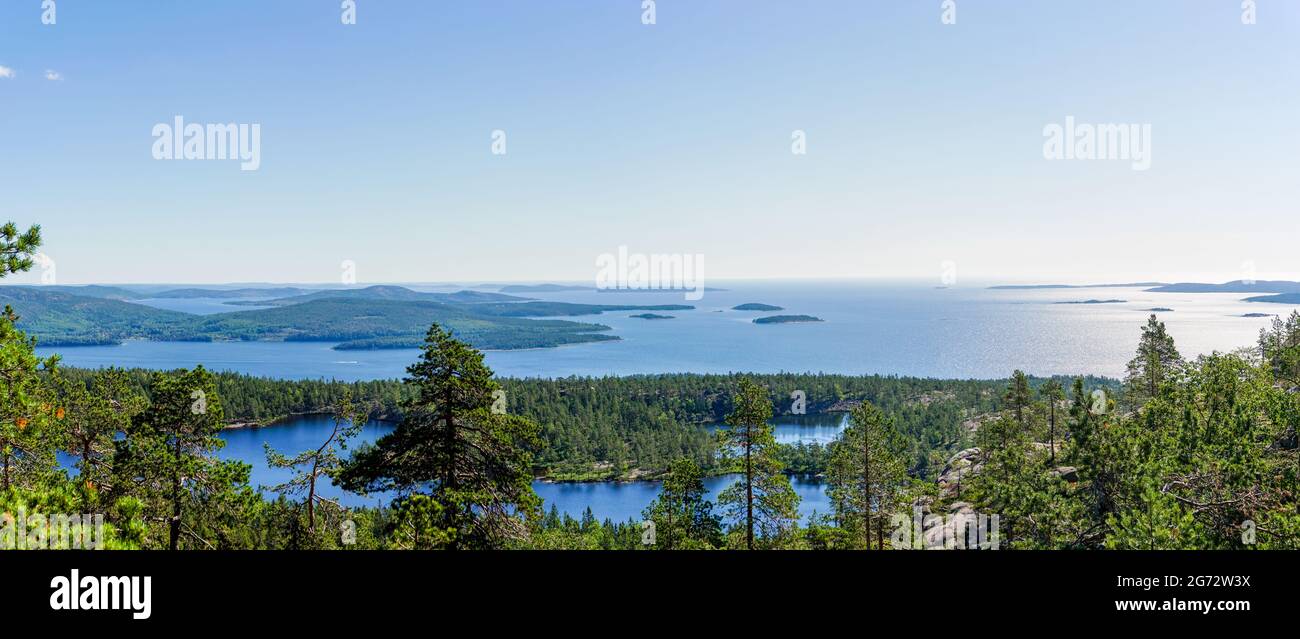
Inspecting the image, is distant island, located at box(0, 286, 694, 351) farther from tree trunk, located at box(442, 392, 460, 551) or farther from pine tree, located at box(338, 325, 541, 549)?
tree trunk, located at box(442, 392, 460, 551)

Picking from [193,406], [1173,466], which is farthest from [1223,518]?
[193,406]

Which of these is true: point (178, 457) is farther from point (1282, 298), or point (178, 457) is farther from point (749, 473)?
point (1282, 298)

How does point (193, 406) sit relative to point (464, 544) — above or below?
above

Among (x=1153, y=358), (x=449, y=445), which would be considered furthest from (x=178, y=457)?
(x=1153, y=358)

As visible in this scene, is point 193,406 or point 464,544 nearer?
point 464,544

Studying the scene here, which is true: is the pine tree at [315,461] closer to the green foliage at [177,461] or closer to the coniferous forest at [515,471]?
the coniferous forest at [515,471]
